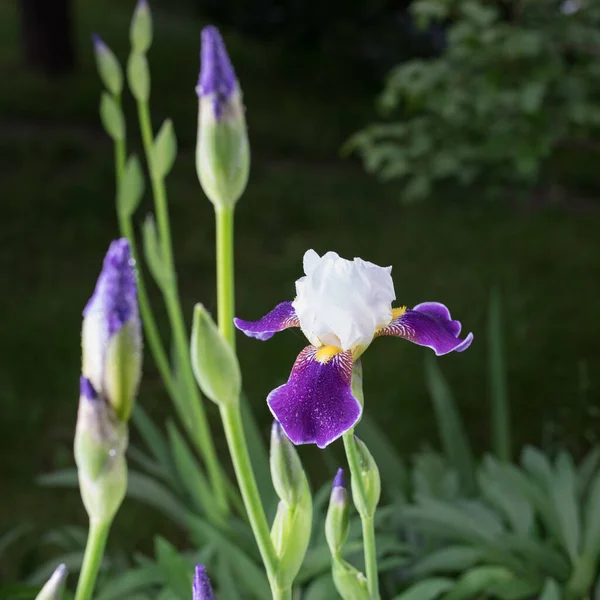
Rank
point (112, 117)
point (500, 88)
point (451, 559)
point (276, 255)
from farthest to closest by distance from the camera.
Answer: point (276, 255) → point (500, 88) → point (112, 117) → point (451, 559)

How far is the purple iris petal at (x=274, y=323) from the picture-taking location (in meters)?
0.58

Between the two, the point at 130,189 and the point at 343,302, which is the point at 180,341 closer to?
the point at 130,189

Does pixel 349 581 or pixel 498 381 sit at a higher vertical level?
pixel 498 381

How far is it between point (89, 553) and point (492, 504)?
0.90 metres

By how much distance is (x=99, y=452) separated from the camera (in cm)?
45

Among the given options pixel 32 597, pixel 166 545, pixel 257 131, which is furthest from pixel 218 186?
pixel 257 131

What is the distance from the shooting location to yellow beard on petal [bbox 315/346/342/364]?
20.8 inches

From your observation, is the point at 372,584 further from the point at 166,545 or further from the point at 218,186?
the point at 166,545

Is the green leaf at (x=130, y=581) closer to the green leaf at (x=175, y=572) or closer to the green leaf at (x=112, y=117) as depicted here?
the green leaf at (x=175, y=572)

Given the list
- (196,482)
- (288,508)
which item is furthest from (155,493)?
(288,508)

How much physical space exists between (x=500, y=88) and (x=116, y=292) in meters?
1.37

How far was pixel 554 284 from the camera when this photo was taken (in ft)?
9.75

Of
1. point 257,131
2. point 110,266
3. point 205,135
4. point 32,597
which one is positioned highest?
point 257,131

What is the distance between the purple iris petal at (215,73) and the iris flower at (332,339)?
0.13 metres
